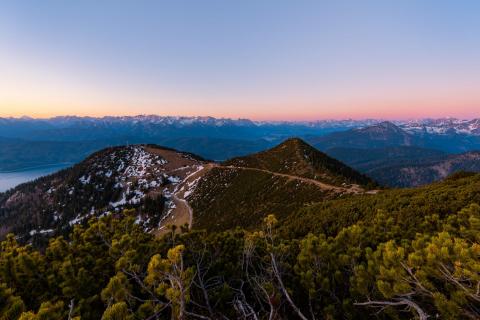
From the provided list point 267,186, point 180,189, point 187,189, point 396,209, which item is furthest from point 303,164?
point 180,189

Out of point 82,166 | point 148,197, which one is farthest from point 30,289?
point 82,166

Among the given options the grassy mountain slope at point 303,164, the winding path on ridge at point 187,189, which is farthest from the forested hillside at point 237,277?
the grassy mountain slope at point 303,164

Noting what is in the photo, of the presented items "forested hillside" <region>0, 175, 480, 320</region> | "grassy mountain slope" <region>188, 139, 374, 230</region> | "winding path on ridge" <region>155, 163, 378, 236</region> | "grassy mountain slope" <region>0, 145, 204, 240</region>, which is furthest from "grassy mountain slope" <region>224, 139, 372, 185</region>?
"forested hillside" <region>0, 175, 480, 320</region>

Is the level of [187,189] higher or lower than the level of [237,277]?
lower

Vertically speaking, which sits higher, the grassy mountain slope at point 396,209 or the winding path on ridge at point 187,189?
the grassy mountain slope at point 396,209

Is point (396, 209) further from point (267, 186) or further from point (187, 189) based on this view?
point (187, 189)

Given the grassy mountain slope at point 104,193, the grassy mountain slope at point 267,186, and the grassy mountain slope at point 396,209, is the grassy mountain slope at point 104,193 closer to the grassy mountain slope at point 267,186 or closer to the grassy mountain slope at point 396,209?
the grassy mountain slope at point 267,186

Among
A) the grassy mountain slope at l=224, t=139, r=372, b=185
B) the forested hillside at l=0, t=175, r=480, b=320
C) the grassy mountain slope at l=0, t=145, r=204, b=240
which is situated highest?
the forested hillside at l=0, t=175, r=480, b=320

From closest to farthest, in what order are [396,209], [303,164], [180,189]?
[396,209]
[303,164]
[180,189]

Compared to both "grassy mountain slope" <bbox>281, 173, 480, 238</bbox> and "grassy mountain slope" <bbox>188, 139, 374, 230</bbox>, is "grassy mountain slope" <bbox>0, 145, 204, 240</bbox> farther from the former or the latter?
"grassy mountain slope" <bbox>281, 173, 480, 238</bbox>
